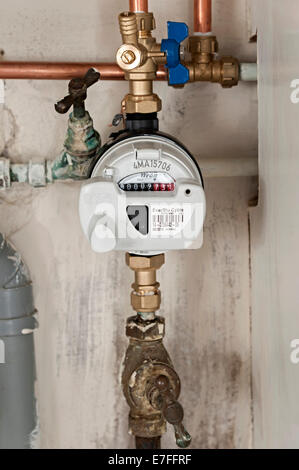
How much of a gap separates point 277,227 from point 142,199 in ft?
0.58

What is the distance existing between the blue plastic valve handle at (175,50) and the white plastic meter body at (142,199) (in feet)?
0.30

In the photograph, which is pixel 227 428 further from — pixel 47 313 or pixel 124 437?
pixel 47 313

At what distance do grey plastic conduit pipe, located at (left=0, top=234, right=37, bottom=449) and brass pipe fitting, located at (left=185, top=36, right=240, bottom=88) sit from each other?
32 cm

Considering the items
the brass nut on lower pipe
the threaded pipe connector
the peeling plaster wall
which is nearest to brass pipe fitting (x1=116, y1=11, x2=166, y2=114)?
the threaded pipe connector

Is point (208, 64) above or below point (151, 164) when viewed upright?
above

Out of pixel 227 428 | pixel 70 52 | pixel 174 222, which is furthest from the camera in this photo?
pixel 227 428

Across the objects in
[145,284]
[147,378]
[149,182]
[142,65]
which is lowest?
[147,378]

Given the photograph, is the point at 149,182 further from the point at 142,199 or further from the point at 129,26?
the point at 129,26

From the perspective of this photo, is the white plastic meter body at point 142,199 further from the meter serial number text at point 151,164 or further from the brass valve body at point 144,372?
the brass valve body at point 144,372

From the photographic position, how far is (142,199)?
719 mm

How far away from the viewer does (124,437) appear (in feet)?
3.09

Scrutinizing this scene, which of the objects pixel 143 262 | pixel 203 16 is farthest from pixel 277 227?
pixel 203 16

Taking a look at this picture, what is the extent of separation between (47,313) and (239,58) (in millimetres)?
427
